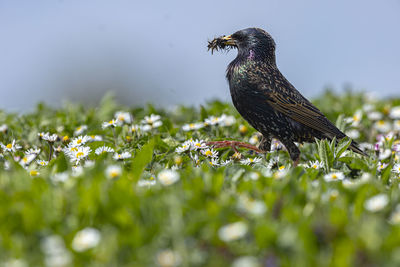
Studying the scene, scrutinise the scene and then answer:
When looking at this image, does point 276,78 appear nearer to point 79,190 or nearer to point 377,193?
point 377,193

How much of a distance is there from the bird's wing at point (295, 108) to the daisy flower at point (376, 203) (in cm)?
213

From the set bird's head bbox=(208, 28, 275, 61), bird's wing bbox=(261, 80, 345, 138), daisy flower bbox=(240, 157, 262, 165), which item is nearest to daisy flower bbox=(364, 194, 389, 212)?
daisy flower bbox=(240, 157, 262, 165)

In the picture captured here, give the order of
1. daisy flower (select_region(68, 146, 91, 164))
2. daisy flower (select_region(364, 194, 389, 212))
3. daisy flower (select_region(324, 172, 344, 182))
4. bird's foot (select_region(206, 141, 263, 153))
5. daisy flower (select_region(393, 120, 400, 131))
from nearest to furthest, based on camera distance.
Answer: daisy flower (select_region(364, 194, 389, 212)) < daisy flower (select_region(324, 172, 344, 182)) < daisy flower (select_region(68, 146, 91, 164)) < bird's foot (select_region(206, 141, 263, 153)) < daisy flower (select_region(393, 120, 400, 131))

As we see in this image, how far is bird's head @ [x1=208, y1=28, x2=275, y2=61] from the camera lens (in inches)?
204

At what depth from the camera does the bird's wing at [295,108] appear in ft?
16.0

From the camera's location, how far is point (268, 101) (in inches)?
191

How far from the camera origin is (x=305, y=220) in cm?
253

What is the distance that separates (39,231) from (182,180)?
3.44 ft

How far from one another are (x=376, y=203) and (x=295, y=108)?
2335 millimetres

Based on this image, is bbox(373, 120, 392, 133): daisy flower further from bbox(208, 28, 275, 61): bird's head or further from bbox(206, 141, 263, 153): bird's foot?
bbox(206, 141, 263, 153): bird's foot

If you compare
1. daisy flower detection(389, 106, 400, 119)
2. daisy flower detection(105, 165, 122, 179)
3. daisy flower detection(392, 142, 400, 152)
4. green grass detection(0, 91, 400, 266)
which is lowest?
green grass detection(0, 91, 400, 266)

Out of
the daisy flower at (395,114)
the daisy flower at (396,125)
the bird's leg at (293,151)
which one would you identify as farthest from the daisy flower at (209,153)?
the daisy flower at (395,114)

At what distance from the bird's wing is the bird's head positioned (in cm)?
39

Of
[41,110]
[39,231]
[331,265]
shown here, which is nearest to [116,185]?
[39,231]
